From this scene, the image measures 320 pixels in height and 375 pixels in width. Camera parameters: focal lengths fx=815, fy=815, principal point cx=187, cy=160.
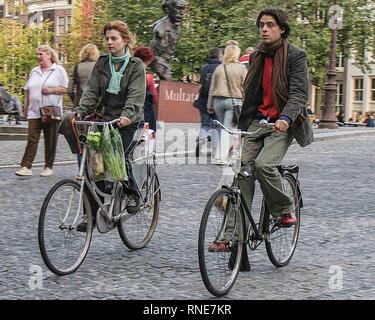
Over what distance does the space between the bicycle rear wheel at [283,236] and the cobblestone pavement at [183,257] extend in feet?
0.27

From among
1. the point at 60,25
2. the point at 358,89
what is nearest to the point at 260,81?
the point at 358,89

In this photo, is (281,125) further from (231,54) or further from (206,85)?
(206,85)

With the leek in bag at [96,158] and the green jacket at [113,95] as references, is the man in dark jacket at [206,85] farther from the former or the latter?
the leek in bag at [96,158]

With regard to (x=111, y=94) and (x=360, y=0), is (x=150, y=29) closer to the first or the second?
(x=360, y=0)

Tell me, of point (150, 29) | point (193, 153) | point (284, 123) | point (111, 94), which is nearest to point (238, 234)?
point (284, 123)

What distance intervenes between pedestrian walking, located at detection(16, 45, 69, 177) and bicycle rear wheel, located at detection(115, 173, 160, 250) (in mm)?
4867

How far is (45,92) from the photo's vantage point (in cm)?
1130

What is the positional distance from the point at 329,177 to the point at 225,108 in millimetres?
2124

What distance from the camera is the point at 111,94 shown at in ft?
20.3

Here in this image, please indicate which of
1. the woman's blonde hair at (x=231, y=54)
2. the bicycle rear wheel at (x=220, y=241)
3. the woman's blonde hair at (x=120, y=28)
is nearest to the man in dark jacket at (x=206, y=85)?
the woman's blonde hair at (x=231, y=54)

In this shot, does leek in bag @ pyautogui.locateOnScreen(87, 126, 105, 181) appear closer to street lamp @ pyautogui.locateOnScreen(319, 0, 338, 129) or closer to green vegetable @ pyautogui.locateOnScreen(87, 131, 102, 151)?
green vegetable @ pyautogui.locateOnScreen(87, 131, 102, 151)

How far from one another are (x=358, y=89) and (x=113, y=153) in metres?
60.7

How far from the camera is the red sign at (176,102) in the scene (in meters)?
20.6

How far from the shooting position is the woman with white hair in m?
13.0
